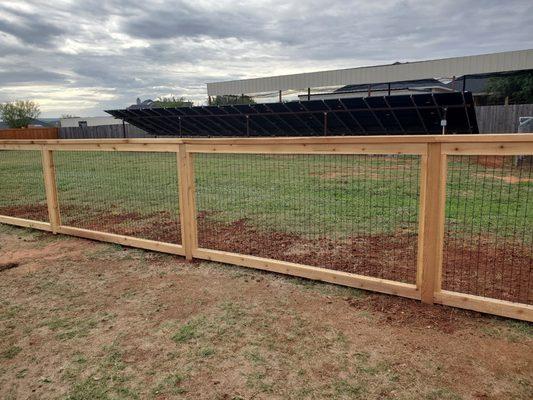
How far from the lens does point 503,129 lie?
1833cm

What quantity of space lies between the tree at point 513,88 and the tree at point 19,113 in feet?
196

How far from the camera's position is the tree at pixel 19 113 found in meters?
59.4

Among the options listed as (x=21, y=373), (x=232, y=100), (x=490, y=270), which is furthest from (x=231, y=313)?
(x=232, y=100)

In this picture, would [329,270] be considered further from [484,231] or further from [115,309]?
[484,231]

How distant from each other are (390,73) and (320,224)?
19.3 meters

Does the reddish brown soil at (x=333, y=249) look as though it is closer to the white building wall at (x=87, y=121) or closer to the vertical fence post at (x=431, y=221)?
the vertical fence post at (x=431, y=221)

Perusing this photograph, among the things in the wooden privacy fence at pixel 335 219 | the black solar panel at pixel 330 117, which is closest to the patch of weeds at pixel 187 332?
the wooden privacy fence at pixel 335 219

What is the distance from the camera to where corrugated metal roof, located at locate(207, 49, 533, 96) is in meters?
20.0

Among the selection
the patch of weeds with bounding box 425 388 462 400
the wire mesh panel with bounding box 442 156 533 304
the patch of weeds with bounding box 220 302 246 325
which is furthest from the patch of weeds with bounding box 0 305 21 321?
the wire mesh panel with bounding box 442 156 533 304

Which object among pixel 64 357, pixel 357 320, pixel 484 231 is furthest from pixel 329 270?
pixel 484 231

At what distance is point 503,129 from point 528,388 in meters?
18.8

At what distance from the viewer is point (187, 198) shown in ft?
15.9

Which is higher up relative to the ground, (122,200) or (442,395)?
(122,200)

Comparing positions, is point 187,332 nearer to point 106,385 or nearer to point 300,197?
point 106,385
